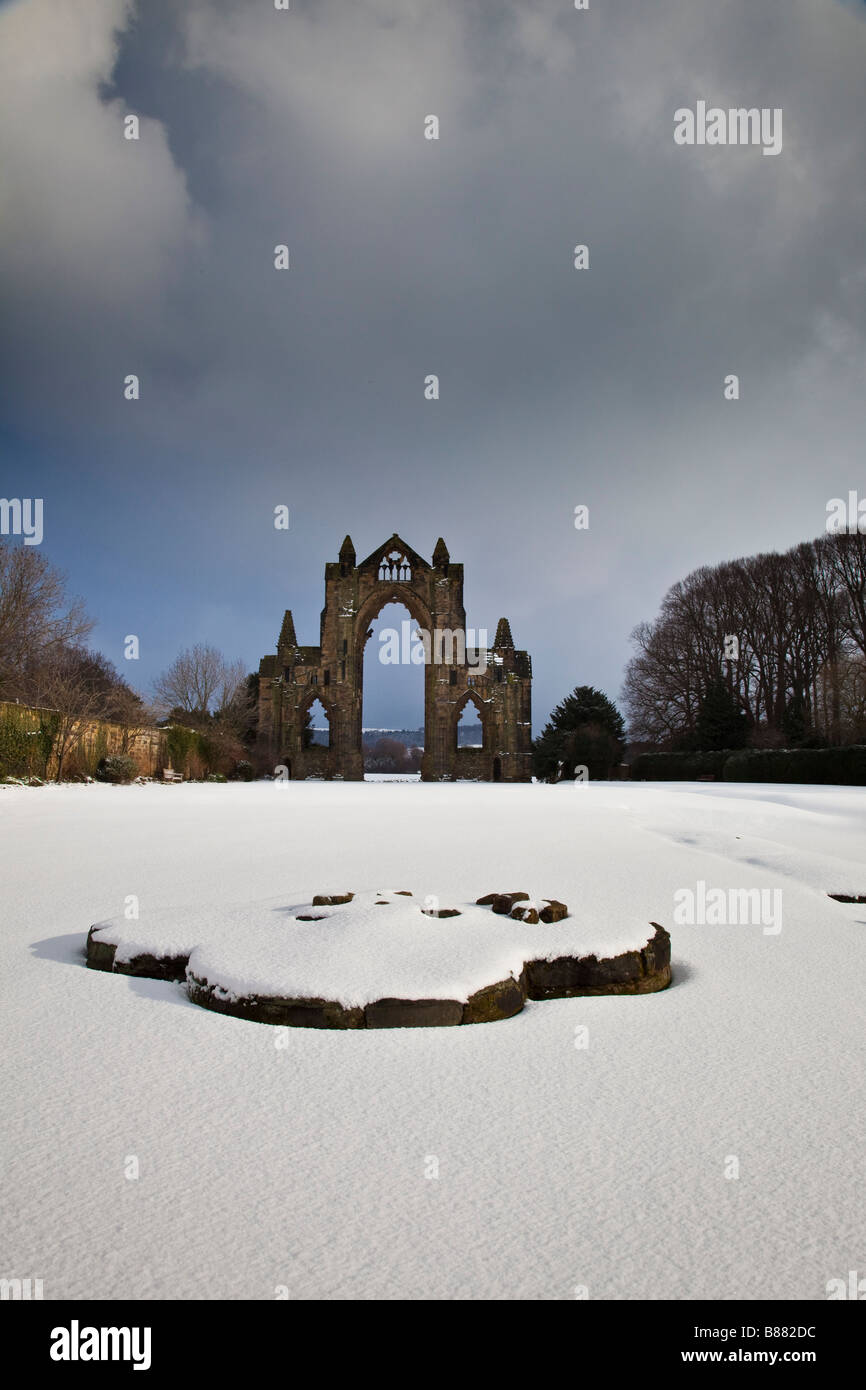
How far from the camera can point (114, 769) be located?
765 inches

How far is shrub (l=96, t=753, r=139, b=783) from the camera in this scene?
19406mm

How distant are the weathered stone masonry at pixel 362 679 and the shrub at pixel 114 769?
1574 cm

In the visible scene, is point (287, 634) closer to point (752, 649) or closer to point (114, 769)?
point (114, 769)

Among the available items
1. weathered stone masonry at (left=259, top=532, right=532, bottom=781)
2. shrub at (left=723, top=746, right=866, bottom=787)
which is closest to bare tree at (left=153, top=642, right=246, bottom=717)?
weathered stone masonry at (left=259, top=532, right=532, bottom=781)

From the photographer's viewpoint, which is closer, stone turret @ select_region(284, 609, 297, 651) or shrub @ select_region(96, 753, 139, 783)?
shrub @ select_region(96, 753, 139, 783)

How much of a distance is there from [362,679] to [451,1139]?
36497 millimetres

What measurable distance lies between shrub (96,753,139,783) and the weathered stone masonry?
15736mm

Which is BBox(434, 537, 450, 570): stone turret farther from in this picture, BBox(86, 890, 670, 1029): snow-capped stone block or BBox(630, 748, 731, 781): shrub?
BBox(86, 890, 670, 1029): snow-capped stone block

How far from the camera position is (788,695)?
37031mm

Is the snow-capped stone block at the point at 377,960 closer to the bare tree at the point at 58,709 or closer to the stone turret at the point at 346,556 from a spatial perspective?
the bare tree at the point at 58,709

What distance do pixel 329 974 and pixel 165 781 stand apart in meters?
21.4

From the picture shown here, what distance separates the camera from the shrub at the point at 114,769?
63.7 feet
